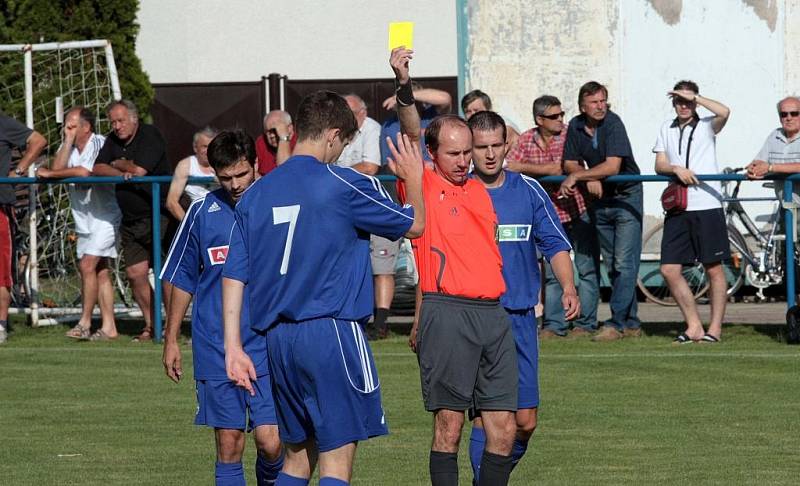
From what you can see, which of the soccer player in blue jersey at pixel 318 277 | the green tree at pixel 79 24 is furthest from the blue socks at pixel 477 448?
the green tree at pixel 79 24

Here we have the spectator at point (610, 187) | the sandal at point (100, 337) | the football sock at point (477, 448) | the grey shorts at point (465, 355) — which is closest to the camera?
the grey shorts at point (465, 355)

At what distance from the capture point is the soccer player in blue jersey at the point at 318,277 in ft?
20.4

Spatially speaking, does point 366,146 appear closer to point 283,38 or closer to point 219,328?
point 219,328

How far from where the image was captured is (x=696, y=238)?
13.8 m

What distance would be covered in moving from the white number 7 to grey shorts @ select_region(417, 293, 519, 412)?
4.39ft

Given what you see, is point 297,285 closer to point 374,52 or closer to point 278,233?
point 278,233

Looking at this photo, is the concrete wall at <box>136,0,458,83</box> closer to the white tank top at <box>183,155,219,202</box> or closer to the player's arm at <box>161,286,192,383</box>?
the white tank top at <box>183,155,219,202</box>

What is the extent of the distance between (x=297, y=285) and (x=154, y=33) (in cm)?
1899

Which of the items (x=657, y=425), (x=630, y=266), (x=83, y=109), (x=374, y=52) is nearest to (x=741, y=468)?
(x=657, y=425)

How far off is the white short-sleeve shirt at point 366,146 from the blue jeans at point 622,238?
204 centimetres

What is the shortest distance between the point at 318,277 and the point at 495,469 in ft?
5.59

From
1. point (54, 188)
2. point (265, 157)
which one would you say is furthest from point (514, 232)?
point (54, 188)

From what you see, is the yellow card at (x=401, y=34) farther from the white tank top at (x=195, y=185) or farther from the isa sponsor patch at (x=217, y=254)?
the white tank top at (x=195, y=185)

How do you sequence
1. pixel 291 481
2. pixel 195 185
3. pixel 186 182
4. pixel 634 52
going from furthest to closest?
1. pixel 634 52
2. pixel 195 185
3. pixel 186 182
4. pixel 291 481
